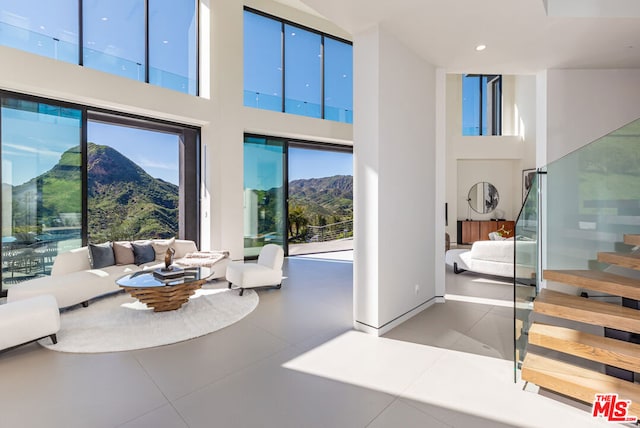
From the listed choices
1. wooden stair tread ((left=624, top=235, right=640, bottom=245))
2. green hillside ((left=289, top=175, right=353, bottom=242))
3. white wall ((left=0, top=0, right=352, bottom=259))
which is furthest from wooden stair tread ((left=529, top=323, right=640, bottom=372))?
green hillside ((left=289, top=175, right=353, bottom=242))

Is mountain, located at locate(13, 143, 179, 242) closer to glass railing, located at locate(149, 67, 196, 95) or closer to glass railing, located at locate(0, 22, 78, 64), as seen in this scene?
glass railing, located at locate(0, 22, 78, 64)

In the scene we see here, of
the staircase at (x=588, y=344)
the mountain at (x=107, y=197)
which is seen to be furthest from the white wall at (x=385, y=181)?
the mountain at (x=107, y=197)

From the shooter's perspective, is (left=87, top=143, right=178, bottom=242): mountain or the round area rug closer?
the round area rug

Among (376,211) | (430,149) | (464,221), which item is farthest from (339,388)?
(464,221)

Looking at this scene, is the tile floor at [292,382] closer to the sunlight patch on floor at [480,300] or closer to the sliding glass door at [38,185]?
the sunlight patch on floor at [480,300]

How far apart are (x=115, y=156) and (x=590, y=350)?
839cm

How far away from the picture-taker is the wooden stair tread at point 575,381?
211 cm

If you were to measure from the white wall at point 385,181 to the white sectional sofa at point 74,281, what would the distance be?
3.21 metres

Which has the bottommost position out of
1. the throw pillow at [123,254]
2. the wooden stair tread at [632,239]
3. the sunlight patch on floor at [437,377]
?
the sunlight patch on floor at [437,377]

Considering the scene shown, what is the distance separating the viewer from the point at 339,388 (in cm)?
243

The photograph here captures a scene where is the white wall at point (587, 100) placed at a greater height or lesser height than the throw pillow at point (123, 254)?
greater

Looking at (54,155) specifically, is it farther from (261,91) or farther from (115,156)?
(261,91)

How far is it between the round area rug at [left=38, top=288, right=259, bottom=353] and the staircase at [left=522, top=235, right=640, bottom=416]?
3112mm

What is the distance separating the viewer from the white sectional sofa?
386 centimetres
